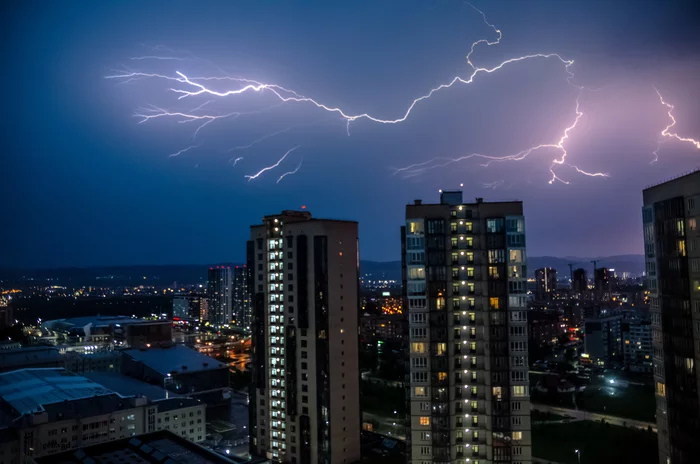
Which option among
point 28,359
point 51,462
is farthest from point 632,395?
point 28,359

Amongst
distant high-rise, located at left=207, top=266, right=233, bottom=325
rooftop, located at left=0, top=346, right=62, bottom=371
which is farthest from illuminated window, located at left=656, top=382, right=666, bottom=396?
distant high-rise, located at left=207, top=266, right=233, bottom=325

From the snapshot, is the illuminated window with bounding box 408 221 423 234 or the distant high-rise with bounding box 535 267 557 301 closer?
the illuminated window with bounding box 408 221 423 234

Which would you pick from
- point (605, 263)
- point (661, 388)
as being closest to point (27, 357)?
point (661, 388)

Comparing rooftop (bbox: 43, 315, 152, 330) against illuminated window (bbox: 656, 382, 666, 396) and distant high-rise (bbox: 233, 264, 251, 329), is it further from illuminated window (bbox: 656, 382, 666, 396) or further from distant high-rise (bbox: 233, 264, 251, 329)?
illuminated window (bbox: 656, 382, 666, 396)

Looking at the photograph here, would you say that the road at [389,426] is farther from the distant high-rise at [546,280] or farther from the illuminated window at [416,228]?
the distant high-rise at [546,280]

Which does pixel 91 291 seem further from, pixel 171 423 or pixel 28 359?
pixel 171 423

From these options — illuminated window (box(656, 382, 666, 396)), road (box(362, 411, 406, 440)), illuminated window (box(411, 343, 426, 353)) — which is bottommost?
road (box(362, 411, 406, 440))

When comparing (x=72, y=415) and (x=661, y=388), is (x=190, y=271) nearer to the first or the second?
(x=72, y=415)
